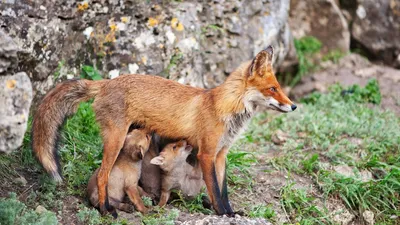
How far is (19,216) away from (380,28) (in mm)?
9219

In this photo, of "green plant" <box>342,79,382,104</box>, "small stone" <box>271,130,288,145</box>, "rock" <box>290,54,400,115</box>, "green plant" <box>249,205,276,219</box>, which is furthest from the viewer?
"rock" <box>290,54,400,115</box>

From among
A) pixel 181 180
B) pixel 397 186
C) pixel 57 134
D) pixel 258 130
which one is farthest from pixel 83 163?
pixel 397 186

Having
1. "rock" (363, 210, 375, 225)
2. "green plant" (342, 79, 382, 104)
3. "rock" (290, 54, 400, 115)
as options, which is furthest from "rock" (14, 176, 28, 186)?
"rock" (290, 54, 400, 115)

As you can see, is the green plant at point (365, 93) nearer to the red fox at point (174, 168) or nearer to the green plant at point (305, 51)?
the green plant at point (305, 51)

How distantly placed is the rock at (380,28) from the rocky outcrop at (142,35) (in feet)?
9.23

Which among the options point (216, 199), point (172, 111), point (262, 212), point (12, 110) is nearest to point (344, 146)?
point (262, 212)

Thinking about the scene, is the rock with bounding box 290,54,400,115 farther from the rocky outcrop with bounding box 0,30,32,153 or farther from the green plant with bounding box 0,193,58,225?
the rocky outcrop with bounding box 0,30,32,153

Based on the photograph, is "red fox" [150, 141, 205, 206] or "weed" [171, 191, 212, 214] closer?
"red fox" [150, 141, 205, 206]

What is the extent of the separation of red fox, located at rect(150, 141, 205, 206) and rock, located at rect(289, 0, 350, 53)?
669cm

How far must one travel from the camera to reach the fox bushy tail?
18.7 feet

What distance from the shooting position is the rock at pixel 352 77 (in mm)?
11156

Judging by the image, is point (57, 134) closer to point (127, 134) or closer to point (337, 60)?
point (127, 134)

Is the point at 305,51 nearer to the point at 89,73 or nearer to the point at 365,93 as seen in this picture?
the point at 365,93

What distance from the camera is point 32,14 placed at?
7.09 m
